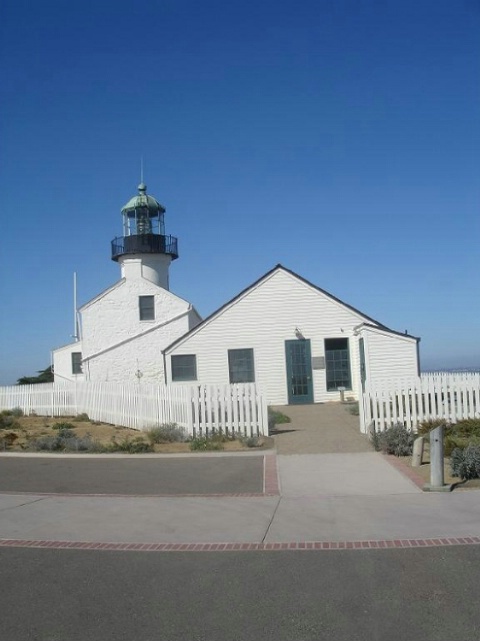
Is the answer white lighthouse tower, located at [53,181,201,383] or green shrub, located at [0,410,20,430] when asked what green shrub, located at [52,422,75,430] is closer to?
green shrub, located at [0,410,20,430]

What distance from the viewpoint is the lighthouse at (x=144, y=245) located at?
35.1 m

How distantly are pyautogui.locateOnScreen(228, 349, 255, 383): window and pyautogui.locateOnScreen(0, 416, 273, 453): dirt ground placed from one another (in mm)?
5253

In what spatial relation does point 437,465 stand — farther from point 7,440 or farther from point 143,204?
point 143,204

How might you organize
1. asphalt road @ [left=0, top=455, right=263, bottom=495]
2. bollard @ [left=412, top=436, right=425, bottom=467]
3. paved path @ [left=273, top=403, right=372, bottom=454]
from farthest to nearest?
paved path @ [left=273, top=403, right=372, bottom=454] → bollard @ [left=412, top=436, right=425, bottom=467] → asphalt road @ [left=0, top=455, right=263, bottom=495]

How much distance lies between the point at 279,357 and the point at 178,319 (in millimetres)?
8258

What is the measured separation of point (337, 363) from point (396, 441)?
12.0 m

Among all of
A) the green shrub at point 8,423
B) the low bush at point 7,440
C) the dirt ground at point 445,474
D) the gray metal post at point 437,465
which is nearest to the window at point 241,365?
the green shrub at point 8,423

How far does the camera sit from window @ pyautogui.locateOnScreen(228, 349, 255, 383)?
81.2ft

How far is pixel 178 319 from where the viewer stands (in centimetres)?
3169

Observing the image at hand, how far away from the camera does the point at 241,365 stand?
24766 mm

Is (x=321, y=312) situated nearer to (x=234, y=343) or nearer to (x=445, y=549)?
(x=234, y=343)

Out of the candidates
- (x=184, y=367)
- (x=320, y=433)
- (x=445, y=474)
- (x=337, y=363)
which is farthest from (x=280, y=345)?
(x=445, y=474)

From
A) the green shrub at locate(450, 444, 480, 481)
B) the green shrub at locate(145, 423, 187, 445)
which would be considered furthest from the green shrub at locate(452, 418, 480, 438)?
the green shrub at locate(145, 423, 187, 445)

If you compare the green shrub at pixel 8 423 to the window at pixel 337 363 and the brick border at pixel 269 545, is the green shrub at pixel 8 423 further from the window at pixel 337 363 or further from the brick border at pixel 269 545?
the brick border at pixel 269 545
